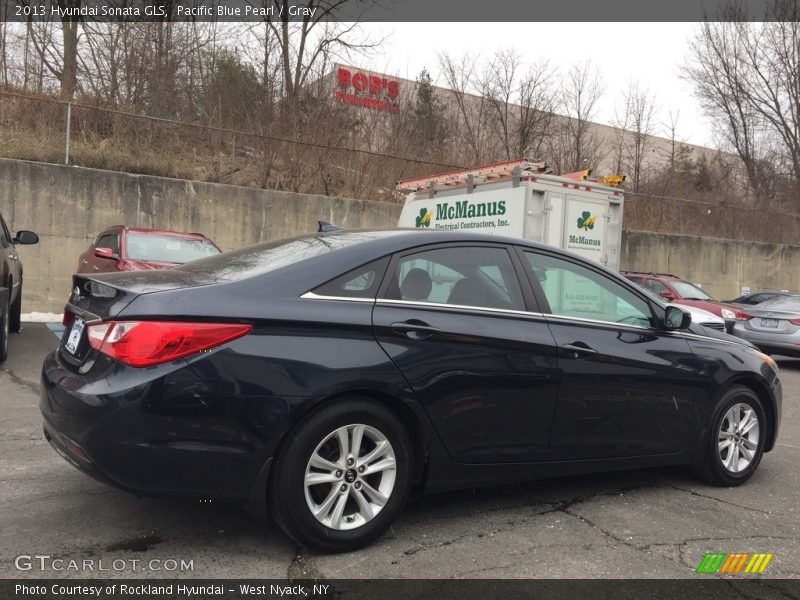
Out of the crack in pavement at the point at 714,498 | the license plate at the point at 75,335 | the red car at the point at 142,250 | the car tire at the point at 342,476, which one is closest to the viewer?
the car tire at the point at 342,476

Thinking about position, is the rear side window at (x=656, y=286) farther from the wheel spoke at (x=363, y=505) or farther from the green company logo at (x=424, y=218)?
the wheel spoke at (x=363, y=505)

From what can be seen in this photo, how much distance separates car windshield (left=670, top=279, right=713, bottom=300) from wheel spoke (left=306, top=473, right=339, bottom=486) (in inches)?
457

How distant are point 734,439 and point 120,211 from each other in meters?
11.6

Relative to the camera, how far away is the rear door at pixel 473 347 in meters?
3.21

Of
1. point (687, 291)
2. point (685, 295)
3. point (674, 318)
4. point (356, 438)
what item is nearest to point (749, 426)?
point (674, 318)

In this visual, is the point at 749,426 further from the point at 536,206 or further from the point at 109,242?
the point at 109,242

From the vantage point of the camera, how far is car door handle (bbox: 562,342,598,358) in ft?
12.0

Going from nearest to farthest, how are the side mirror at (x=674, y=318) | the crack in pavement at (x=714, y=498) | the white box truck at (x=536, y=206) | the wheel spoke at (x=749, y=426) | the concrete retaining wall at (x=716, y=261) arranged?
the crack in pavement at (x=714, y=498)
the side mirror at (x=674, y=318)
the wheel spoke at (x=749, y=426)
the white box truck at (x=536, y=206)
the concrete retaining wall at (x=716, y=261)

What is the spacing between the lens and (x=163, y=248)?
919 centimetres

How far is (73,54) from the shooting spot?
52.3ft

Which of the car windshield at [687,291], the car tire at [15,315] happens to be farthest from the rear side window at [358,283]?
the car windshield at [687,291]

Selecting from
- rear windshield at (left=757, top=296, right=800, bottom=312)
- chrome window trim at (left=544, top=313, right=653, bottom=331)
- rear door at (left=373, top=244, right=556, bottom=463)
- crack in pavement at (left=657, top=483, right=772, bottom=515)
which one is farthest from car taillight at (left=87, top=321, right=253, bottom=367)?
rear windshield at (left=757, top=296, right=800, bottom=312)

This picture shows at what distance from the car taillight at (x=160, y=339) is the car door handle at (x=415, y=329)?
772 mm

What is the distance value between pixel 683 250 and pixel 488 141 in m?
7.95
